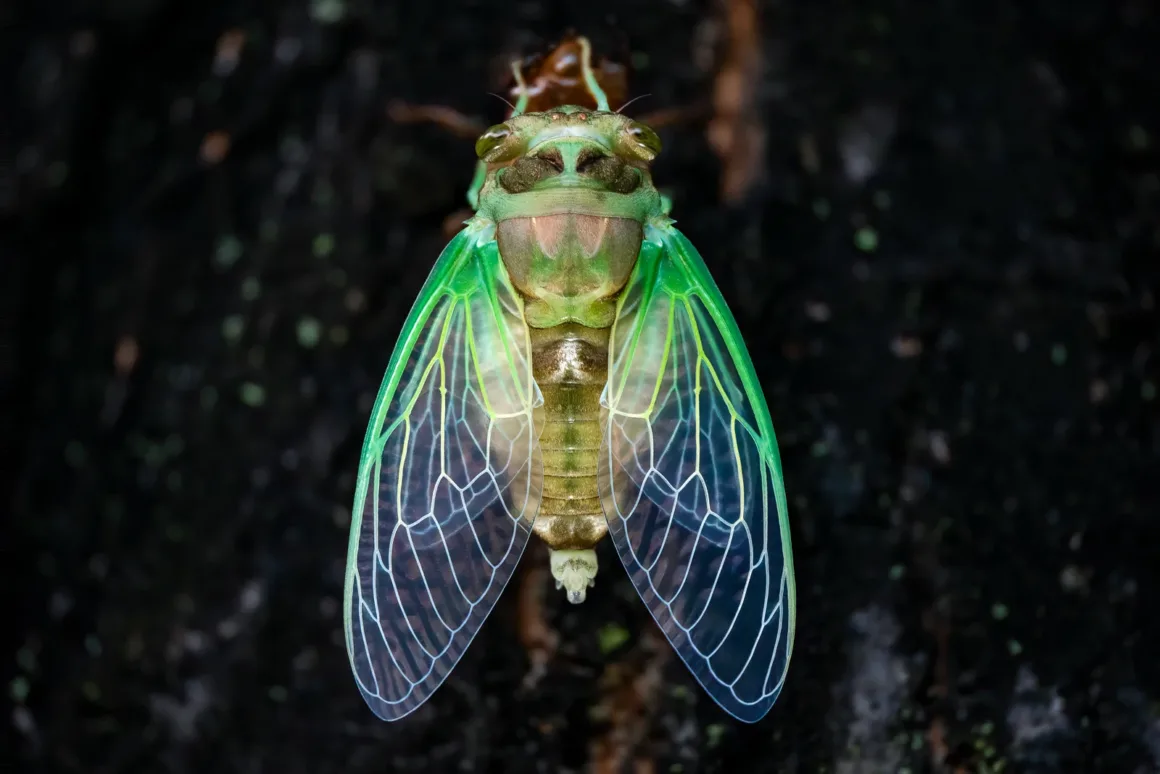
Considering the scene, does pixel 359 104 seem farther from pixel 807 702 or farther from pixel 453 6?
pixel 807 702

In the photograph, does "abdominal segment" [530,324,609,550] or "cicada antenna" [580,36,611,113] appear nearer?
"abdominal segment" [530,324,609,550]

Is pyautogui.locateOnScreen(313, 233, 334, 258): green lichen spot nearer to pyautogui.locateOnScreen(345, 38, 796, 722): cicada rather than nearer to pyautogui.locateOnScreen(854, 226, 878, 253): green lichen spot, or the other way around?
pyautogui.locateOnScreen(345, 38, 796, 722): cicada

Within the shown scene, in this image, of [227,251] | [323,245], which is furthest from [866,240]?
[227,251]

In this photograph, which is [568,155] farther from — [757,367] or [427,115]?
[757,367]

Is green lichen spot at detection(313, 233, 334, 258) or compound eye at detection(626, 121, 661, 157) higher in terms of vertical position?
compound eye at detection(626, 121, 661, 157)

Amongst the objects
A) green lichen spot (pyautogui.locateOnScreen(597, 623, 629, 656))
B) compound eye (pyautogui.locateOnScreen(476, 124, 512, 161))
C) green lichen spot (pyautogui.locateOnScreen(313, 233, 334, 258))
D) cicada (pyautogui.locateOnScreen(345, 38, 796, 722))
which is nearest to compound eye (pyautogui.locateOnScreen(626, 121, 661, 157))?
cicada (pyautogui.locateOnScreen(345, 38, 796, 722))

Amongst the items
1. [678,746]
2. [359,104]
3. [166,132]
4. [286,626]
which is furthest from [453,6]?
[678,746]
